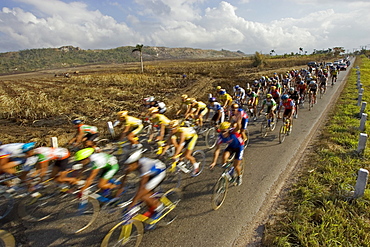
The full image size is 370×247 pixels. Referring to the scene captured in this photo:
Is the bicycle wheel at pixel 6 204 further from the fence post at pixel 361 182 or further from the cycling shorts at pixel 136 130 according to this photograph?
the fence post at pixel 361 182

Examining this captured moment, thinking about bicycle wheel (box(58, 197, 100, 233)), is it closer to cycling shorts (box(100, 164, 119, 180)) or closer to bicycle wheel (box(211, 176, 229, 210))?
cycling shorts (box(100, 164, 119, 180))

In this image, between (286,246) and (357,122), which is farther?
(357,122)

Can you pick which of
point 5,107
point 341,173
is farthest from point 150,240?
point 5,107

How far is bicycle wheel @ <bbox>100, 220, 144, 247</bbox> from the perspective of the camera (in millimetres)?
3867

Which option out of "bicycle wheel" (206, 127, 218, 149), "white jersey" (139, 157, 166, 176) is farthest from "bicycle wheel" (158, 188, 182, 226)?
"bicycle wheel" (206, 127, 218, 149)

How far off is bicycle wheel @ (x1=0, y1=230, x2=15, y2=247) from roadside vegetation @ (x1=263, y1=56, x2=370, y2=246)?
5021 mm

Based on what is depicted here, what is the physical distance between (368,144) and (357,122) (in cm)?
307

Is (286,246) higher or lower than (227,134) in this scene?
lower

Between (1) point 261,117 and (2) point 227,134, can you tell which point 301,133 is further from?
(2) point 227,134

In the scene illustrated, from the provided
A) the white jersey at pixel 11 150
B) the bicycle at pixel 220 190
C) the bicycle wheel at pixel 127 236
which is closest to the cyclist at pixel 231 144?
the bicycle at pixel 220 190

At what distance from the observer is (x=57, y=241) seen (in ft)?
14.0

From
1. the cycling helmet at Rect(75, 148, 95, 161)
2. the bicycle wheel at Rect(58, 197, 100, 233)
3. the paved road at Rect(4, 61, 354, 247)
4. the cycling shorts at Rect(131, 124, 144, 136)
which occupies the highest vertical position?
the cycling helmet at Rect(75, 148, 95, 161)

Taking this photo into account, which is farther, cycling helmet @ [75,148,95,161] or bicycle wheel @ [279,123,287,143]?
bicycle wheel @ [279,123,287,143]

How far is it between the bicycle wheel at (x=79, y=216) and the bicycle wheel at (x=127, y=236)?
931mm
